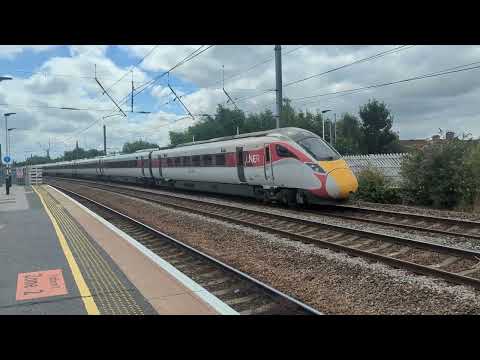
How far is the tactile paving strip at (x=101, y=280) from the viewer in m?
5.50

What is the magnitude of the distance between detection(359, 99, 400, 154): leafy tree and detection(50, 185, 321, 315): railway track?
4865cm

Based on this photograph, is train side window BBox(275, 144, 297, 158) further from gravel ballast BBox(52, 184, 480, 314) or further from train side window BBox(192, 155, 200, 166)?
train side window BBox(192, 155, 200, 166)

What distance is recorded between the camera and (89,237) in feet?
35.7

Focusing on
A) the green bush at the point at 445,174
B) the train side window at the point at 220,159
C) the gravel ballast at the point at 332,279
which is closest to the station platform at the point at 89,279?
the gravel ballast at the point at 332,279

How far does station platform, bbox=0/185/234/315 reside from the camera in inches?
218

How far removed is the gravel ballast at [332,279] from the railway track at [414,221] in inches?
123

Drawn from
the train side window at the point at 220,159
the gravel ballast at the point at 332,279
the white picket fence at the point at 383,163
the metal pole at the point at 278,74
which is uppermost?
the metal pole at the point at 278,74

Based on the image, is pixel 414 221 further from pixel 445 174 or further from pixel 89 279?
pixel 89 279

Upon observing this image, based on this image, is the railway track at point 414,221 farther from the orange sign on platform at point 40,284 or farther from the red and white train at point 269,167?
the orange sign on platform at point 40,284

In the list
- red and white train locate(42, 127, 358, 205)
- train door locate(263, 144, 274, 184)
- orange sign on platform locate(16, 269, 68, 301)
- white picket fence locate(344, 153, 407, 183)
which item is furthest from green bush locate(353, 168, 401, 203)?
orange sign on platform locate(16, 269, 68, 301)

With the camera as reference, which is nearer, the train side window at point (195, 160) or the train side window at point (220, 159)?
the train side window at point (220, 159)
